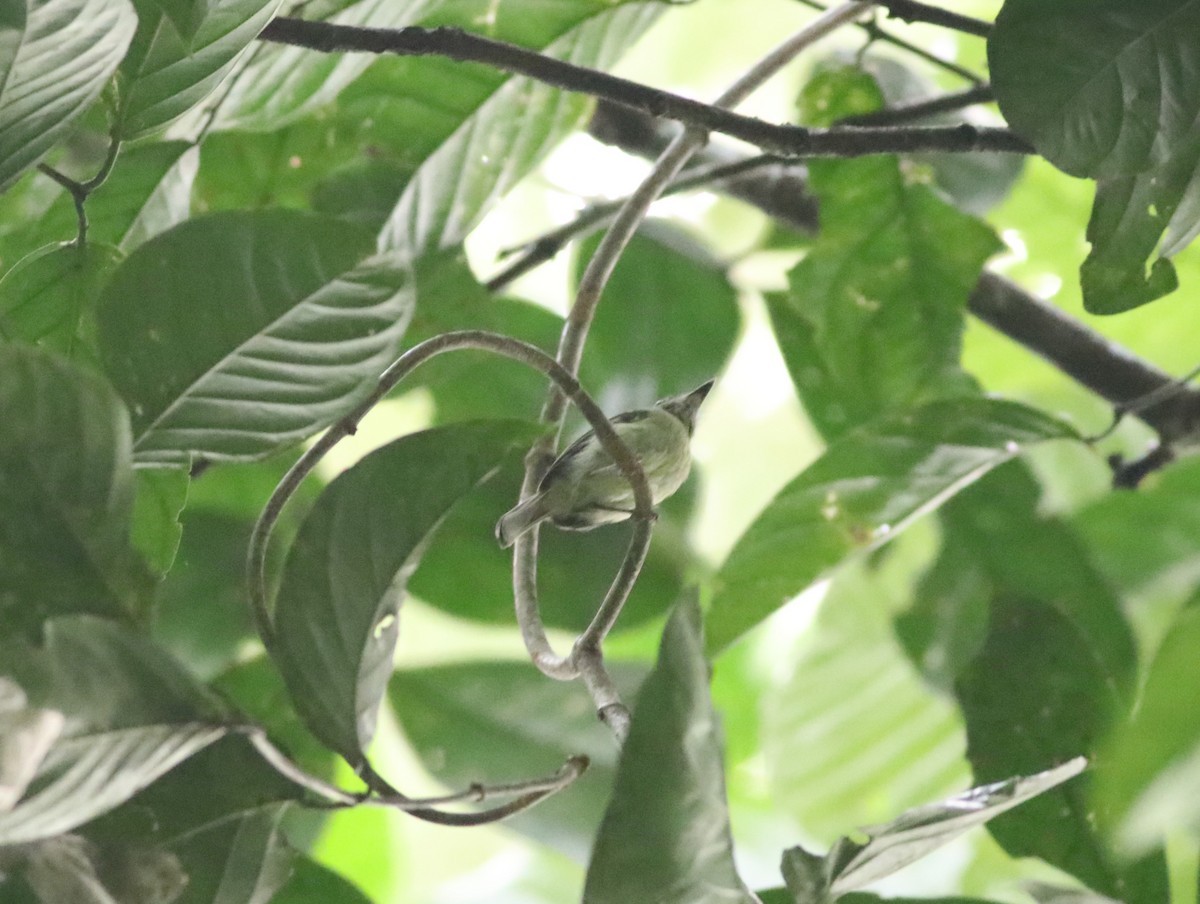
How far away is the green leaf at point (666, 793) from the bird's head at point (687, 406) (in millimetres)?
298

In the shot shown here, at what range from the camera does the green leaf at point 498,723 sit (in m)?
1.02

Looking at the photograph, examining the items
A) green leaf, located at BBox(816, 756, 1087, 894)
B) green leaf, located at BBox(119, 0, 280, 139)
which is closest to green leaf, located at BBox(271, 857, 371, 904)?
green leaf, located at BBox(816, 756, 1087, 894)

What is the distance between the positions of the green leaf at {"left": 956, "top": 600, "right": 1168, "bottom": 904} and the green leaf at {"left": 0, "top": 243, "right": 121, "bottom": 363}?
0.57 m

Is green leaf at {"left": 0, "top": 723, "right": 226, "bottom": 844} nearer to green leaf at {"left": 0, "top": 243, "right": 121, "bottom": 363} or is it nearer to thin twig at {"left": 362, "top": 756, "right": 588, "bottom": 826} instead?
thin twig at {"left": 362, "top": 756, "right": 588, "bottom": 826}

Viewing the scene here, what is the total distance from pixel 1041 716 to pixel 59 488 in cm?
61

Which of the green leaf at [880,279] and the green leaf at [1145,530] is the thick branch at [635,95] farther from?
the green leaf at [1145,530]

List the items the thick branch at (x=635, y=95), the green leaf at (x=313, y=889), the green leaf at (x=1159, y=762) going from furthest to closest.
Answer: the green leaf at (x=313, y=889)
the thick branch at (x=635, y=95)
the green leaf at (x=1159, y=762)

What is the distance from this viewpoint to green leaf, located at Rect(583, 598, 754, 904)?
0.35 metres

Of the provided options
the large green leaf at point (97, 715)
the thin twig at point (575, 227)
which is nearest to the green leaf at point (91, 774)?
the large green leaf at point (97, 715)

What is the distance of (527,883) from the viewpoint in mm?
1578

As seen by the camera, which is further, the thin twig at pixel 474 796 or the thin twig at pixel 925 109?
the thin twig at pixel 925 109

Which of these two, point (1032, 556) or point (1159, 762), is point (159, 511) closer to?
point (1159, 762)

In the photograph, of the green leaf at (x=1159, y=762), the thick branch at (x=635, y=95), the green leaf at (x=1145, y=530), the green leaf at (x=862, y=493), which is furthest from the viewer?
the green leaf at (x=1145, y=530)

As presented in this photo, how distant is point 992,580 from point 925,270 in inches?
10.6
